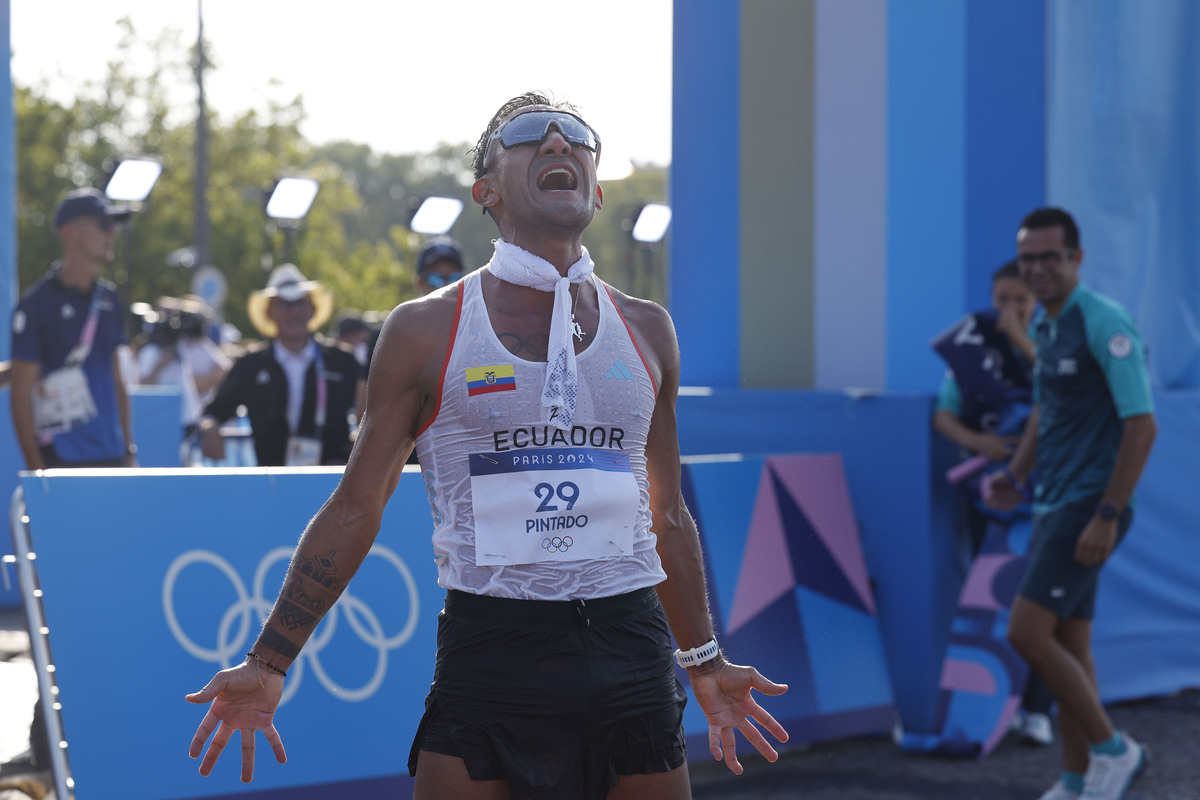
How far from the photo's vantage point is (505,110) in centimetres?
295

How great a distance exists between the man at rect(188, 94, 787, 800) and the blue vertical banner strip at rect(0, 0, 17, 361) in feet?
28.6

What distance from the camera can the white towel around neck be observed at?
2.69m

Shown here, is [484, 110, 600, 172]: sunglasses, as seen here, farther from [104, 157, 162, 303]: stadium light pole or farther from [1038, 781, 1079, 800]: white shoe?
[104, 157, 162, 303]: stadium light pole

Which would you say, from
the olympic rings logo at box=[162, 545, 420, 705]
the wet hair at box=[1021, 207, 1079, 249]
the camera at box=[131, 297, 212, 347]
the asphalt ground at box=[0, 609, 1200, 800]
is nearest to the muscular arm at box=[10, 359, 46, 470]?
the asphalt ground at box=[0, 609, 1200, 800]

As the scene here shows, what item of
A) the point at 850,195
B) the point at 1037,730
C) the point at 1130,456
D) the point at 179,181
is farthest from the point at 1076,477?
the point at 179,181

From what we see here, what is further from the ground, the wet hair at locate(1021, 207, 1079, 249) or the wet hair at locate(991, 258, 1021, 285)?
the wet hair at locate(1021, 207, 1079, 249)

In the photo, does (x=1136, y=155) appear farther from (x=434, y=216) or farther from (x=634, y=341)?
(x=434, y=216)

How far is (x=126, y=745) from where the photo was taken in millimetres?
4520

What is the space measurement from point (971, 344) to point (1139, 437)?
1448mm

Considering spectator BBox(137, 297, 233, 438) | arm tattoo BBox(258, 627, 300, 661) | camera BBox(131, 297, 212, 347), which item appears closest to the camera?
arm tattoo BBox(258, 627, 300, 661)

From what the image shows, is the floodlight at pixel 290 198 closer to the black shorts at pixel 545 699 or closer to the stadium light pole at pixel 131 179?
the stadium light pole at pixel 131 179

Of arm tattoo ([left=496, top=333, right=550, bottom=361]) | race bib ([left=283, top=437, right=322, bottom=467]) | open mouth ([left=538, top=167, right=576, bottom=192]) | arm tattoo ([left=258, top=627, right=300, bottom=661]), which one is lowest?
race bib ([left=283, top=437, right=322, bottom=467])

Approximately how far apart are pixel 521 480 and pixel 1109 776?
3.76 meters

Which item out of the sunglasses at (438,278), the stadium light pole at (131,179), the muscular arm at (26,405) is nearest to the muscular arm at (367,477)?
the muscular arm at (26,405)
